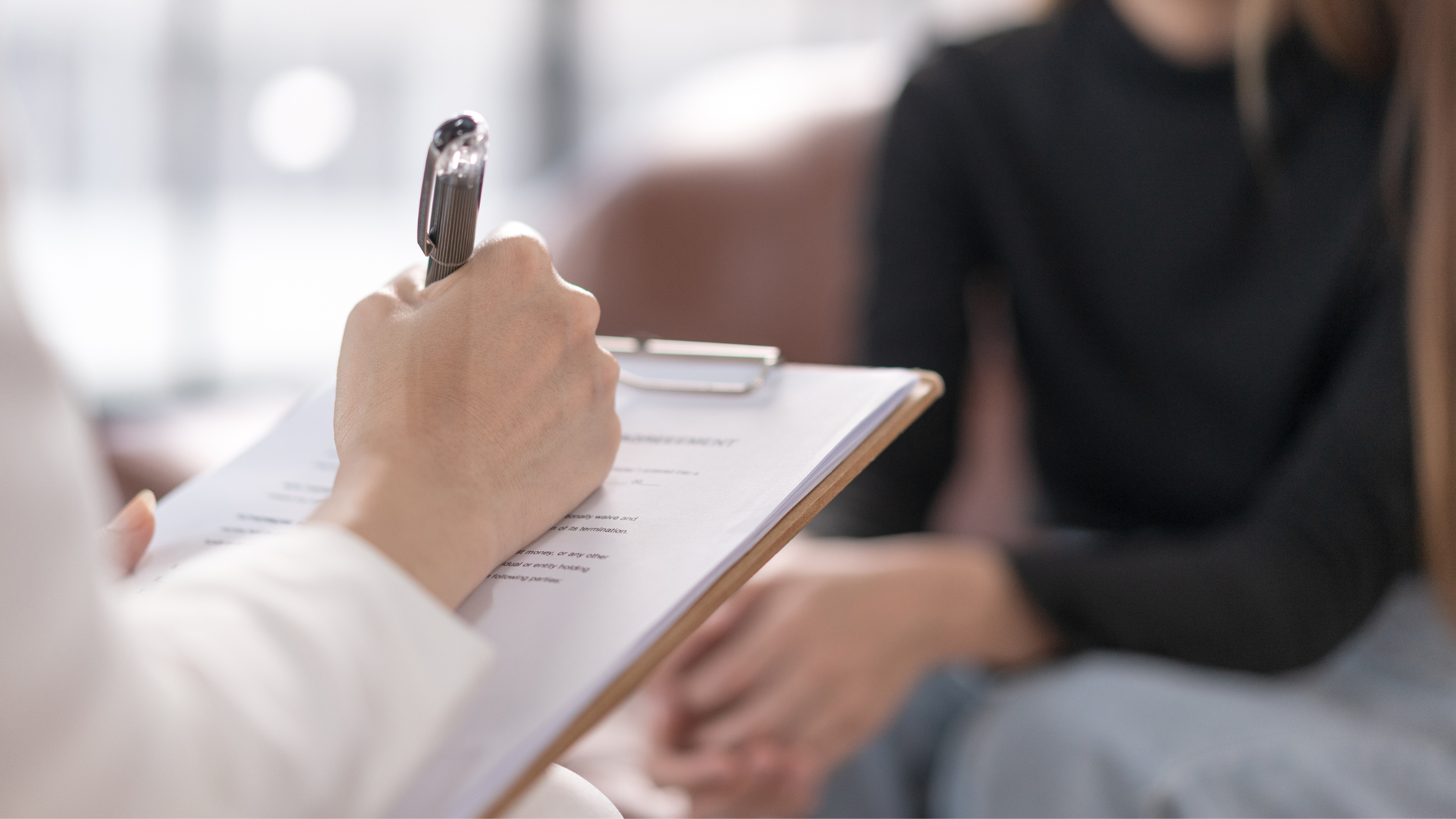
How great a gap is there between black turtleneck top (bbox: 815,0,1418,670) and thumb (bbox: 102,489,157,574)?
1.80 feet

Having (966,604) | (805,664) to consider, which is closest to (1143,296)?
(966,604)

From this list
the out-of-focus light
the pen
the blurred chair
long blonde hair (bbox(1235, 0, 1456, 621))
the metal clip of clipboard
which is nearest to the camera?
the pen

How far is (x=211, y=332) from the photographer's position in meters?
2.10

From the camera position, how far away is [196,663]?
229 mm

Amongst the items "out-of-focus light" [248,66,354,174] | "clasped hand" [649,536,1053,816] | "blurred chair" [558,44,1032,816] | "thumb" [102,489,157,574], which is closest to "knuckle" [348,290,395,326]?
"thumb" [102,489,157,574]

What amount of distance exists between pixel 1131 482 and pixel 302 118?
205 cm

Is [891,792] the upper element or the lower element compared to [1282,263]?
lower

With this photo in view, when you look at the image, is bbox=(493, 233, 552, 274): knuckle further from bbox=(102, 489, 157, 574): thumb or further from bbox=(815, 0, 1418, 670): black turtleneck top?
bbox=(815, 0, 1418, 670): black turtleneck top

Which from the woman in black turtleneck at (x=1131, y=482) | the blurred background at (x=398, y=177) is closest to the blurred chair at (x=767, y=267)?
the blurred background at (x=398, y=177)

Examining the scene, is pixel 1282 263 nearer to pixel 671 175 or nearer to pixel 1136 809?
pixel 1136 809

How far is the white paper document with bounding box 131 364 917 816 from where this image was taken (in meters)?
0.28

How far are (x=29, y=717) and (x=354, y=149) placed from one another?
2.50 metres

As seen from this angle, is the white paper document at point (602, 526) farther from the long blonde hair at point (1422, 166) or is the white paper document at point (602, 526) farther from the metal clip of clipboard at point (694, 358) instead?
the long blonde hair at point (1422, 166)

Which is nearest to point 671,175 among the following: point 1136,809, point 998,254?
point 998,254
